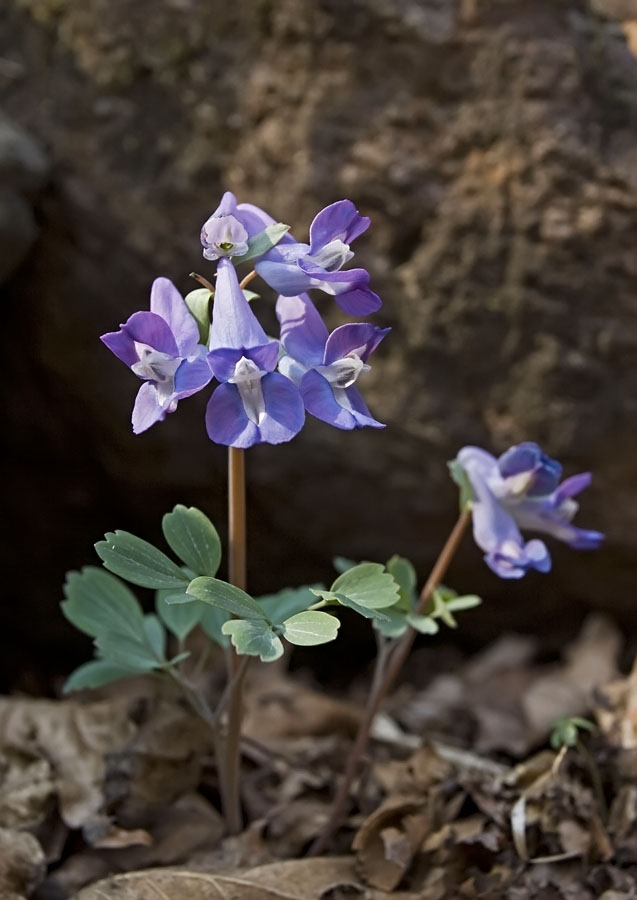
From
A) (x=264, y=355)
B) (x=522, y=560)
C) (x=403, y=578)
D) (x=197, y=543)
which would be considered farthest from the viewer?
(x=403, y=578)

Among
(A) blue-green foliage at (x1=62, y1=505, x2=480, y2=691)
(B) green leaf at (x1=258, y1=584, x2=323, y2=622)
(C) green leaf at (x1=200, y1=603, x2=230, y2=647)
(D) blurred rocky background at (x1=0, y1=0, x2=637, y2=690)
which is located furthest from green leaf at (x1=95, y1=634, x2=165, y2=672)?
(D) blurred rocky background at (x1=0, y1=0, x2=637, y2=690)

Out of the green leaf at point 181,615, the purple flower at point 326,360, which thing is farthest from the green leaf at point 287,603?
the purple flower at point 326,360

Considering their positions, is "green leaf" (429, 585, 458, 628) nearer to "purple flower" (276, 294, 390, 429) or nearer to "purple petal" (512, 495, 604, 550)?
"purple petal" (512, 495, 604, 550)

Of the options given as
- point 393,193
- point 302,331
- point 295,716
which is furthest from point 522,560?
point 393,193

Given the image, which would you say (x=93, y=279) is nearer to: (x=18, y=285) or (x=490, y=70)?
(x=18, y=285)

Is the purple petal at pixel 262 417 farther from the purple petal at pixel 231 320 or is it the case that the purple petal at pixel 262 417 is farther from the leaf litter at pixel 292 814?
the leaf litter at pixel 292 814

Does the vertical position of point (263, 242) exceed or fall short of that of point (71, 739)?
it exceeds it

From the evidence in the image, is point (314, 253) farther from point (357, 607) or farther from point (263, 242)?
point (357, 607)
